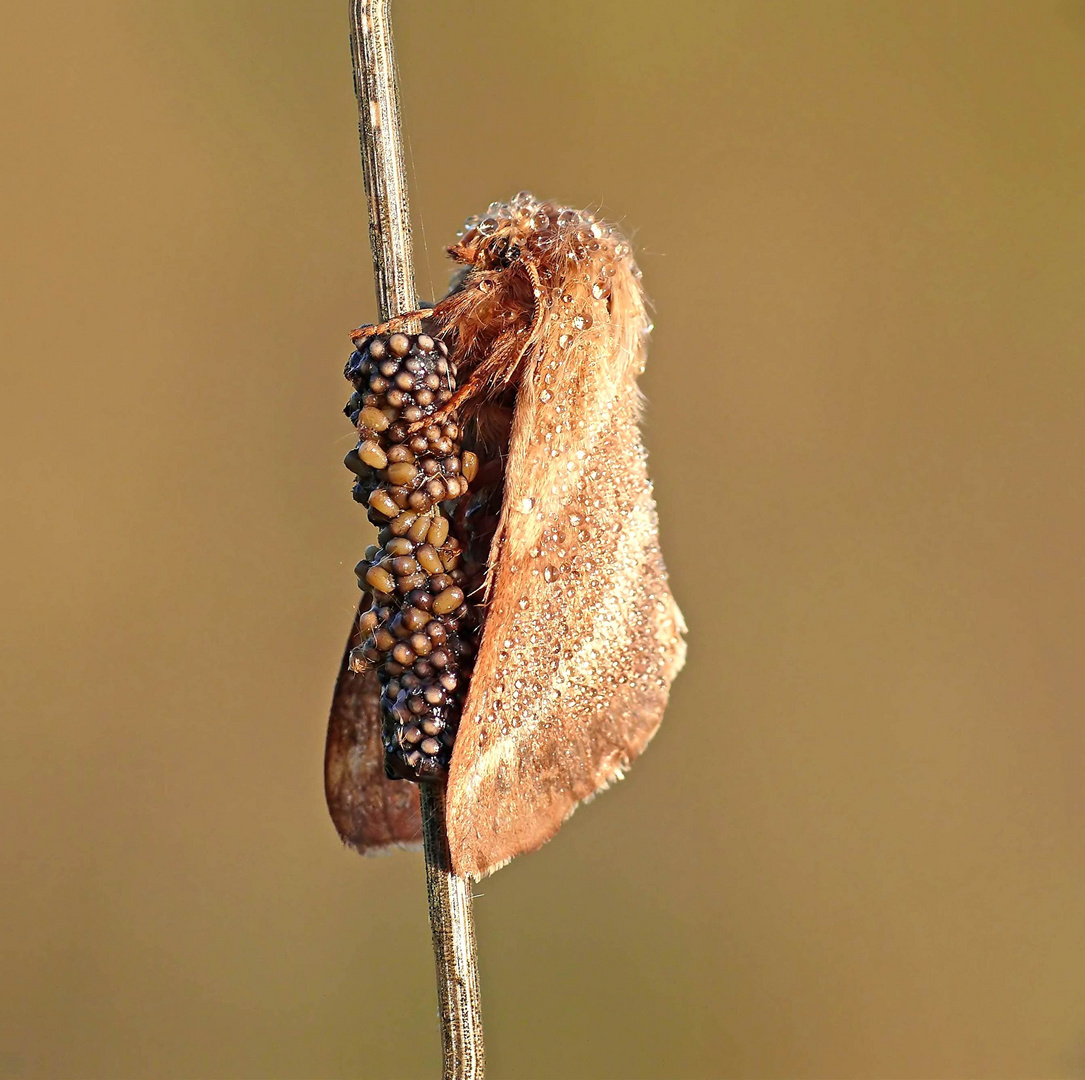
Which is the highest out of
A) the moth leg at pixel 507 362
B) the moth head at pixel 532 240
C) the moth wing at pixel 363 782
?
the moth head at pixel 532 240

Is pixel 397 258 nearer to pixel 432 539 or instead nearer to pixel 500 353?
pixel 500 353

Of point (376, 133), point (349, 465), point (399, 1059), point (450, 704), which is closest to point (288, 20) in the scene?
point (376, 133)

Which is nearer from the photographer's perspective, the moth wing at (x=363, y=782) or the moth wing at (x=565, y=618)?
the moth wing at (x=565, y=618)

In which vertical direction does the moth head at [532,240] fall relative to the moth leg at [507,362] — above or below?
above

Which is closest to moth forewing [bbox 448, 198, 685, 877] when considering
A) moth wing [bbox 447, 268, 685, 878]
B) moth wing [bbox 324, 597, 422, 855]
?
moth wing [bbox 447, 268, 685, 878]

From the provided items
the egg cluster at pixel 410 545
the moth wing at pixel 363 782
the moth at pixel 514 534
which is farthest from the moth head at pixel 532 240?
the moth wing at pixel 363 782

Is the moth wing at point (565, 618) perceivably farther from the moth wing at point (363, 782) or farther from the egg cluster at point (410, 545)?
the moth wing at point (363, 782)
